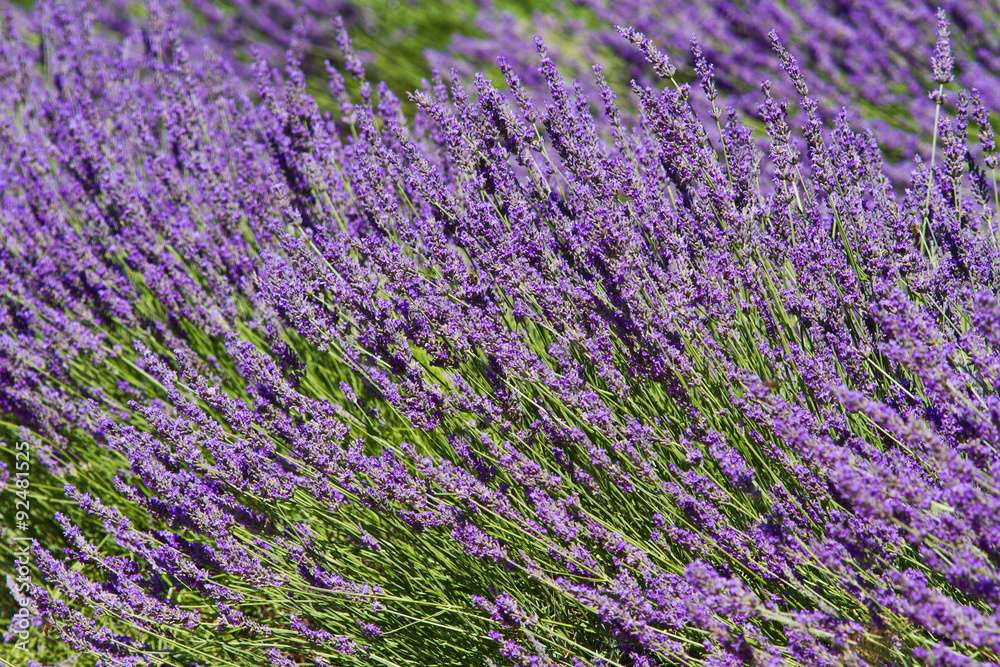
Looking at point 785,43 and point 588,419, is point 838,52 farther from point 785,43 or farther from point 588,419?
point 588,419

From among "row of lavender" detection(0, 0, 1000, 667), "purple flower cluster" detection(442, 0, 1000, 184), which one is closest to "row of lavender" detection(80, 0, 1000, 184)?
"purple flower cluster" detection(442, 0, 1000, 184)

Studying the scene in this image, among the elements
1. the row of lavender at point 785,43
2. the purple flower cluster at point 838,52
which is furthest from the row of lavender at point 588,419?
the purple flower cluster at point 838,52

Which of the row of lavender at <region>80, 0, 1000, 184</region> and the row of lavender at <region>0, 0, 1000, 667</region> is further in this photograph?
the row of lavender at <region>80, 0, 1000, 184</region>

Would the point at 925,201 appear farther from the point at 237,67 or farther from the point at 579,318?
the point at 237,67

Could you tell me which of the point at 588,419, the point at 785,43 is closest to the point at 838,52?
the point at 785,43

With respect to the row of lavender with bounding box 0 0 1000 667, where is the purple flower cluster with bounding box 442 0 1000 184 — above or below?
above

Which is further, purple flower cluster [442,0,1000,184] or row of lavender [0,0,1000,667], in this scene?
purple flower cluster [442,0,1000,184]

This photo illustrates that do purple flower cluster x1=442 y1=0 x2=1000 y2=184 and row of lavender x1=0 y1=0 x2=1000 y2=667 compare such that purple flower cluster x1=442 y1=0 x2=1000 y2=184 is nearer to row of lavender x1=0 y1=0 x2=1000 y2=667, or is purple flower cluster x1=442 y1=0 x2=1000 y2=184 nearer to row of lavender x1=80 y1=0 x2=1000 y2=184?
row of lavender x1=80 y1=0 x2=1000 y2=184

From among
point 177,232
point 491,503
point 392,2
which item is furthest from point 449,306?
point 392,2

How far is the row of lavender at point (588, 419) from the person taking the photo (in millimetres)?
1530

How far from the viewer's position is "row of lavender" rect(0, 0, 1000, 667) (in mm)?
1530

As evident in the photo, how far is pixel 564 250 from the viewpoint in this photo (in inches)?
81.4

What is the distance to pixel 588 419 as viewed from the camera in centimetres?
172

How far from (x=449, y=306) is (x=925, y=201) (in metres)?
1.38
